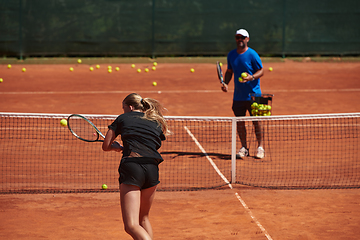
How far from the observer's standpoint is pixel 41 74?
52.9 ft

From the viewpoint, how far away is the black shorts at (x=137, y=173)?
360 cm

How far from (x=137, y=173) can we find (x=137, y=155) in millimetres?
144

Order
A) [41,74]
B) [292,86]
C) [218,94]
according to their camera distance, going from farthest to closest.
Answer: [41,74]
[292,86]
[218,94]

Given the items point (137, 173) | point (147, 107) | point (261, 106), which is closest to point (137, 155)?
point (137, 173)

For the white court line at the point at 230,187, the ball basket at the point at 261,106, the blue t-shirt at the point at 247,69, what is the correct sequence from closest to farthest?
the white court line at the point at 230,187
the ball basket at the point at 261,106
the blue t-shirt at the point at 247,69

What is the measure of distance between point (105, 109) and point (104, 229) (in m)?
6.90

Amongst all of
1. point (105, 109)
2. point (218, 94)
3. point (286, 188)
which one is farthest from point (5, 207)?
point (218, 94)

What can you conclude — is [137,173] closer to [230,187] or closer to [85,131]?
[230,187]

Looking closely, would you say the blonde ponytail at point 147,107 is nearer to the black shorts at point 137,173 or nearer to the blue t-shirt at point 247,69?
the black shorts at point 137,173

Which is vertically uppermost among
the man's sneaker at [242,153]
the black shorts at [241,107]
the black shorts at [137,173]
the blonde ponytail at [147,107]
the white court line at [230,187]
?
the blonde ponytail at [147,107]

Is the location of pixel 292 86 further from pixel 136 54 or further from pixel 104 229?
pixel 104 229

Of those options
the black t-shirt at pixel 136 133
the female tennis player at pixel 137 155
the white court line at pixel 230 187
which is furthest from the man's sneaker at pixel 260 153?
the black t-shirt at pixel 136 133

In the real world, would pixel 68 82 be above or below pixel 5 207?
above

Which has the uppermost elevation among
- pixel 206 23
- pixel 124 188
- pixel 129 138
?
pixel 206 23
